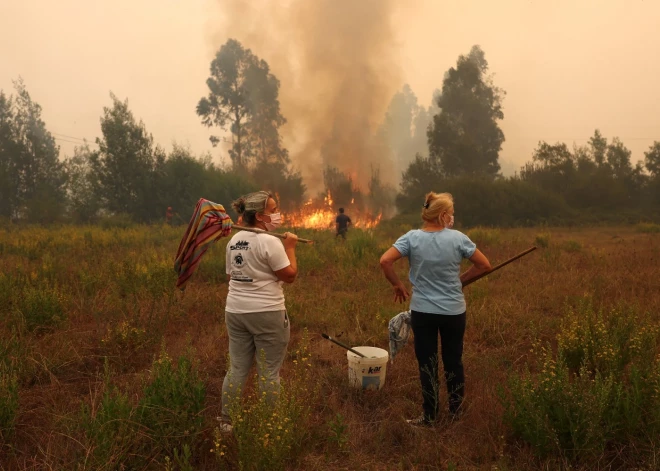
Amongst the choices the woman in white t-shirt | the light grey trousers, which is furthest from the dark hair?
the light grey trousers

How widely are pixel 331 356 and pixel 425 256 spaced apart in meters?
2.27

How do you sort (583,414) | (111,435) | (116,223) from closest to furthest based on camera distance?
(111,435) < (583,414) < (116,223)

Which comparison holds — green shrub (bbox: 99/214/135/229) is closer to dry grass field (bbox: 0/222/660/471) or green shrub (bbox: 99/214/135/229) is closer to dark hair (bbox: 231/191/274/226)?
dry grass field (bbox: 0/222/660/471)

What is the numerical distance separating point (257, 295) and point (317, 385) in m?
0.81

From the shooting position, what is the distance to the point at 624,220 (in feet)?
101

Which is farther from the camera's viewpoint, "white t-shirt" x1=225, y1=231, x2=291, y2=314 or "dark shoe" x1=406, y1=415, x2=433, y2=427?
"dark shoe" x1=406, y1=415, x2=433, y2=427

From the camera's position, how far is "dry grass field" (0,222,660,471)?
320cm

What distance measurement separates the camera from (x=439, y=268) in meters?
3.65

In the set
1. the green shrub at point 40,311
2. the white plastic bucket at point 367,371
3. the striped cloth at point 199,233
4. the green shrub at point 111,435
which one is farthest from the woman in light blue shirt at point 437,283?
the green shrub at point 40,311

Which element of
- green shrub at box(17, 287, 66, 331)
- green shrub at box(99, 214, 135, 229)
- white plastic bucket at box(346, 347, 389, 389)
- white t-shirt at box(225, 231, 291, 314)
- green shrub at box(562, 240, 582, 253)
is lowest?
white plastic bucket at box(346, 347, 389, 389)

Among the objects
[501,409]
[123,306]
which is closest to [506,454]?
[501,409]

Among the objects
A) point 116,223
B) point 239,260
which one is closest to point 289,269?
point 239,260

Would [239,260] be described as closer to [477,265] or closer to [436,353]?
[436,353]

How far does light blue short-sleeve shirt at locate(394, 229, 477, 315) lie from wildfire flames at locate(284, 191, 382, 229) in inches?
1098
